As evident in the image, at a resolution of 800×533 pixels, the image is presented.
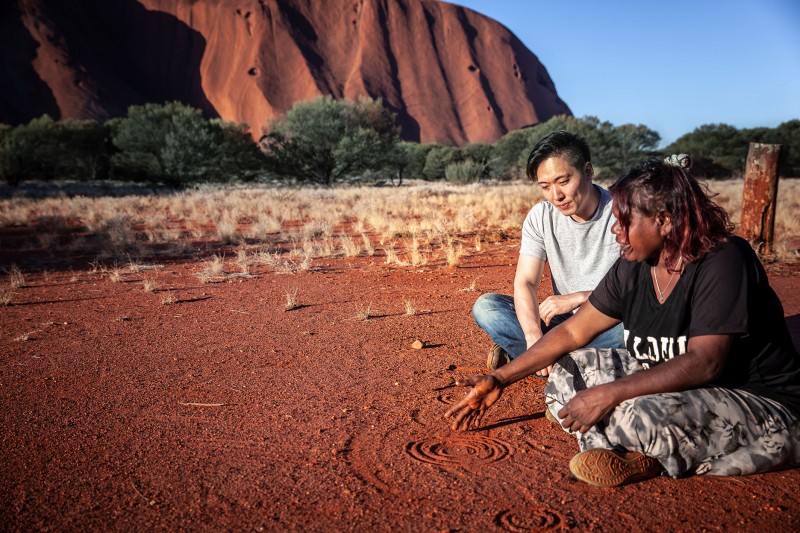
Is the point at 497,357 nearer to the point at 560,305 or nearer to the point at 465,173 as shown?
the point at 560,305

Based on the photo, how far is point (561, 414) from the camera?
2.06 m

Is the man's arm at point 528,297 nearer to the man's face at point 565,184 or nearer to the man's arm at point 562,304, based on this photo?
the man's arm at point 562,304

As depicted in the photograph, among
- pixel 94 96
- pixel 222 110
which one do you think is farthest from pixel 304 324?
pixel 222 110

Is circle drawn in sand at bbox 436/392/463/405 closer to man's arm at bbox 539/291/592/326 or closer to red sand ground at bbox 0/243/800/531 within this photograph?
red sand ground at bbox 0/243/800/531

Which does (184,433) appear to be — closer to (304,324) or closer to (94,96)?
(304,324)

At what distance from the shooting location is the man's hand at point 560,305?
9.55ft

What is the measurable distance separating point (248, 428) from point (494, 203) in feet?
42.8

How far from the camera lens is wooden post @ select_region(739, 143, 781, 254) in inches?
277

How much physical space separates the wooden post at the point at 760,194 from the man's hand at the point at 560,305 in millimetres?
5530

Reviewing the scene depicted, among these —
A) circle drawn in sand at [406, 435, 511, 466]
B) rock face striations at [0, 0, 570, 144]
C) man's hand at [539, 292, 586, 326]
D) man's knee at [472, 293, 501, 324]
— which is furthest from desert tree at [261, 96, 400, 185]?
rock face striations at [0, 0, 570, 144]

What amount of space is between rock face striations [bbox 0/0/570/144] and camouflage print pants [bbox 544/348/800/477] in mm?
65518

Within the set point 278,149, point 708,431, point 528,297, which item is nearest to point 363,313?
point 528,297

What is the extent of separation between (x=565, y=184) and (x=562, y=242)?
0.37 metres

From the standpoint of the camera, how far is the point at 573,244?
10.0ft
